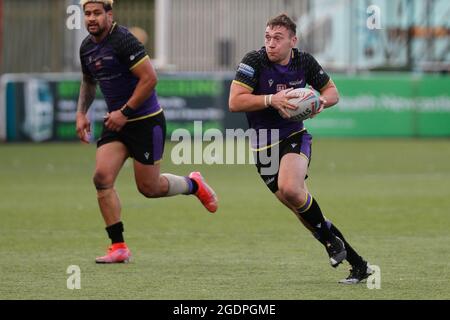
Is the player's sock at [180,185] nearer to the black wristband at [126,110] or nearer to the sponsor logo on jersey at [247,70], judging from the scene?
the black wristband at [126,110]

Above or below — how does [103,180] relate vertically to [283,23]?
below

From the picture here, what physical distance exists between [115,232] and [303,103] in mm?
2512

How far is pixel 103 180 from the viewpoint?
448 inches

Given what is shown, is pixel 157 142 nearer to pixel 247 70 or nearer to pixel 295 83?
pixel 247 70

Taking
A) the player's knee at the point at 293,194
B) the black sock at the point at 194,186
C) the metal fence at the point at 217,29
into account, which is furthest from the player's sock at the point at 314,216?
the metal fence at the point at 217,29

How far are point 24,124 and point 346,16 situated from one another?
29.1 ft

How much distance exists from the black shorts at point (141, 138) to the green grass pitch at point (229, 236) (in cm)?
96

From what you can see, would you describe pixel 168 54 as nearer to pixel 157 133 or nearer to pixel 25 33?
pixel 25 33

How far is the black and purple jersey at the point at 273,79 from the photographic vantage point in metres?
10.2

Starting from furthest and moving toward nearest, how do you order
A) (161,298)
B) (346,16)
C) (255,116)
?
(346,16)
(255,116)
(161,298)

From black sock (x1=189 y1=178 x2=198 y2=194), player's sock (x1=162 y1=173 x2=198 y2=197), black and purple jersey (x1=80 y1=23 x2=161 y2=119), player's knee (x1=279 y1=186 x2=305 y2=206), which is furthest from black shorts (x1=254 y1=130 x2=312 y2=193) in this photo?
black sock (x1=189 y1=178 x2=198 y2=194)

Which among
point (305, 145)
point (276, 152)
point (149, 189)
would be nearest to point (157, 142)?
point (149, 189)

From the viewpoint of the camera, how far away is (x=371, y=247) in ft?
40.5
